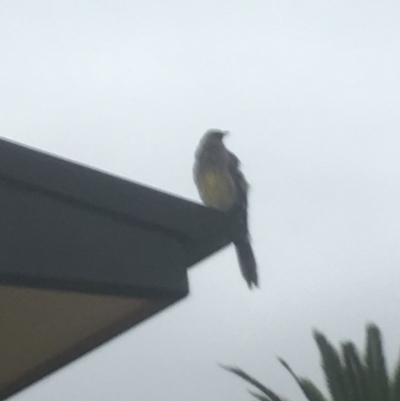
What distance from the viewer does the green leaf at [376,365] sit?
31.0 feet

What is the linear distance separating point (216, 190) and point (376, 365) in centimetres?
474

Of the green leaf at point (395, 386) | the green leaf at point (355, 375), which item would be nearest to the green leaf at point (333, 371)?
the green leaf at point (355, 375)

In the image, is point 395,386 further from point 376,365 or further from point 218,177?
point 218,177

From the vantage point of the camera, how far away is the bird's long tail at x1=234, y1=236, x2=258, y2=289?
14.2 feet

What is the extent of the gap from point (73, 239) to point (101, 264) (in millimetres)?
96

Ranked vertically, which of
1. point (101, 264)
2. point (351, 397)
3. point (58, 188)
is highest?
point (58, 188)

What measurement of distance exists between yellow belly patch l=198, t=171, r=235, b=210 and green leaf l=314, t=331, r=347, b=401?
462 centimetres

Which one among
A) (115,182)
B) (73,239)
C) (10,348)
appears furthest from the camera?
(10,348)

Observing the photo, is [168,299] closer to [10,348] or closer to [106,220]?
[106,220]

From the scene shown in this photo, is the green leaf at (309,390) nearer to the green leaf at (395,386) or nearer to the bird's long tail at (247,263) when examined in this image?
the green leaf at (395,386)

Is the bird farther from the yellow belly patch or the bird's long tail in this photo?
the bird's long tail

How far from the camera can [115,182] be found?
2.36 m

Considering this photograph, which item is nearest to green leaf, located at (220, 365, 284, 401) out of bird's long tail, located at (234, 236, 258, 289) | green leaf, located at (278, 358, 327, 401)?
green leaf, located at (278, 358, 327, 401)

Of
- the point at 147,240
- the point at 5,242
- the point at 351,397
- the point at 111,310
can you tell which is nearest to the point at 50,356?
the point at 111,310
